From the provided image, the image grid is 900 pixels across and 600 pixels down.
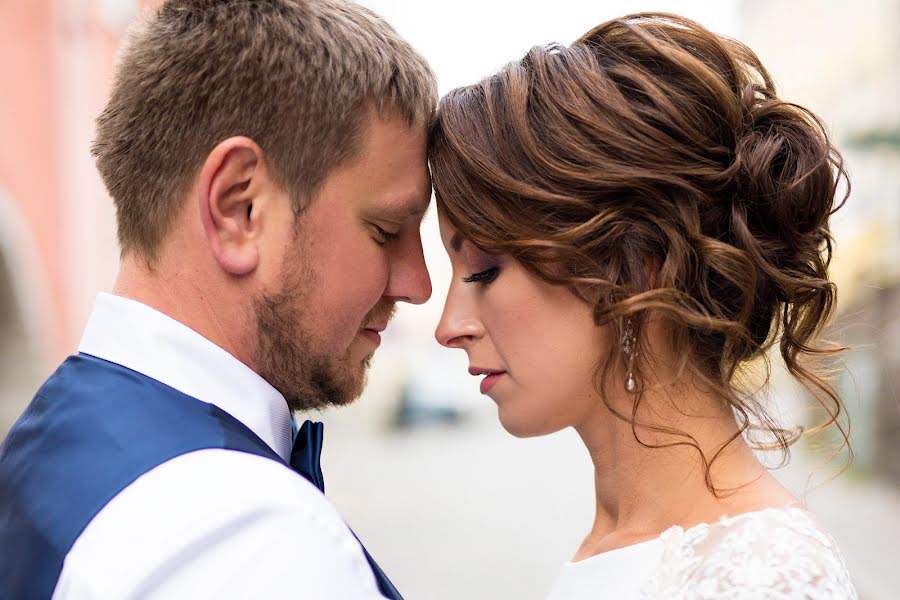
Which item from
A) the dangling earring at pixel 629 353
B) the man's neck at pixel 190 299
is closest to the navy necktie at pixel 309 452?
the man's neck at pixel 190 299

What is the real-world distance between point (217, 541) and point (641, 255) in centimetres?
98

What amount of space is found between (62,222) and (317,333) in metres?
8.93

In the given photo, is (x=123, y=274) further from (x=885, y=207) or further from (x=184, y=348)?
(x=885, y=207)

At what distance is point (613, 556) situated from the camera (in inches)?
80.0

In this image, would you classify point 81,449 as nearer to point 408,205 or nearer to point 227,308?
point 227,308

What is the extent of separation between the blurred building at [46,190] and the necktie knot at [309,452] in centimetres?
792

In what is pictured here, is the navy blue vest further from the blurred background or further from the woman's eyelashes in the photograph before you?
the blurred background

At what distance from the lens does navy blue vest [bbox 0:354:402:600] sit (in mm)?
1525

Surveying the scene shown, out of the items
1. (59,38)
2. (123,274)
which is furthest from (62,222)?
(123,274)

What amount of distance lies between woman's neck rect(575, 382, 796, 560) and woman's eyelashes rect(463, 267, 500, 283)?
354 mm

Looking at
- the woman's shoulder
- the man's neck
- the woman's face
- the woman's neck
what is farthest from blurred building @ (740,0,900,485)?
the man's neck

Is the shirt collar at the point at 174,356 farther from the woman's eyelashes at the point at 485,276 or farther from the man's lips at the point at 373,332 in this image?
the woman's eyelashes at the point at 485,276

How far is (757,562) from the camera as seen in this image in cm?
170

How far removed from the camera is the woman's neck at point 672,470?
1909mm
